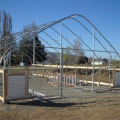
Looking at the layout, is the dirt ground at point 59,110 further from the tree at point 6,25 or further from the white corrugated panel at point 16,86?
the tree at point 6,25

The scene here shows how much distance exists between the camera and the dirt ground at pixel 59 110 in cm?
639

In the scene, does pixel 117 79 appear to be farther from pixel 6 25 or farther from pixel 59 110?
pixel 6 25

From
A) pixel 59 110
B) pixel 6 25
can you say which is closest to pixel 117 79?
pixel 59 110

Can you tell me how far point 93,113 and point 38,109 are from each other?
7.22 feet

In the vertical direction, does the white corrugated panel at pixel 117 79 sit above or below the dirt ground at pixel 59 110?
above

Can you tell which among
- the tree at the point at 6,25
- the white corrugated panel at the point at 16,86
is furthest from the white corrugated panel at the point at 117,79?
the tree at the point at 6,25

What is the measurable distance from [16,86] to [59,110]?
229 cm

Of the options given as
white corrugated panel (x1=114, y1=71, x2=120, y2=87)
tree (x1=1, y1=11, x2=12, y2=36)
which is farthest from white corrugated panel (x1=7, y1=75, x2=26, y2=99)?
tree (x1=1, y1=11, x2=12, y2=36)

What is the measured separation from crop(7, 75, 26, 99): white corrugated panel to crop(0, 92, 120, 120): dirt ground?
377mm

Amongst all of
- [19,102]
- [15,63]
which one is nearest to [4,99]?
[19,102]

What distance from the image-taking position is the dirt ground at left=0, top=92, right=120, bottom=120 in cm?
639

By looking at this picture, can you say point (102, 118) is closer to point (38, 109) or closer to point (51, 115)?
point (51, 115)

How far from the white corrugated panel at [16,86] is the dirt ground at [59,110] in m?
0.38

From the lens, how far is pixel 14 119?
610cm
